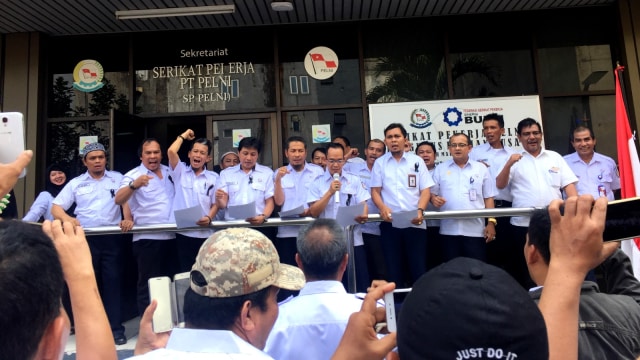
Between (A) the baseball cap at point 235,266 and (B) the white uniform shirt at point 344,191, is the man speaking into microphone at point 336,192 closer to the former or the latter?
(B) the white uniform shirt at point 344,191

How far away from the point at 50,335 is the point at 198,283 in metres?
0.53

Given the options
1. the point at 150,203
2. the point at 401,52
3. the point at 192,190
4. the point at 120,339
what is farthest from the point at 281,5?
the point at 120,339

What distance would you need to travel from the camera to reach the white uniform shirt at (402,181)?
471 centimetres

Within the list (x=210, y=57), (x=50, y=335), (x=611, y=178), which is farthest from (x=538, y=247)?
(x=210, y=57)

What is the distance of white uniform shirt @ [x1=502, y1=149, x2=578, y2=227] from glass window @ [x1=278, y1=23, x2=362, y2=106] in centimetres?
313

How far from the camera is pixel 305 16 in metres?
6.88

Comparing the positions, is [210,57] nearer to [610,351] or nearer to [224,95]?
[224,95]

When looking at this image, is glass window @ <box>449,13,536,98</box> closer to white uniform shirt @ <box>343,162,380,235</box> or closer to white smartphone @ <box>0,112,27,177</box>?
white uniform shirt @ <box>343,162,380,235</box>

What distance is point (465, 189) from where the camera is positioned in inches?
186

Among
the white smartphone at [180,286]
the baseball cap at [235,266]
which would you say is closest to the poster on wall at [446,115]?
the white smartphone at [180,286]

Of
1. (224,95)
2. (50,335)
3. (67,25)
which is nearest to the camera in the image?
(50,335)

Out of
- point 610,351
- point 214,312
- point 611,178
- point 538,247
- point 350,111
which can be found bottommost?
point 610,351

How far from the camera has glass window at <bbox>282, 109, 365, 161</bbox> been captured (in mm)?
7016

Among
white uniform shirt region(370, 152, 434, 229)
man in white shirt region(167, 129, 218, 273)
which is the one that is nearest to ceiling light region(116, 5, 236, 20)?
man in white shirt region(167, 129, 218, 273)
